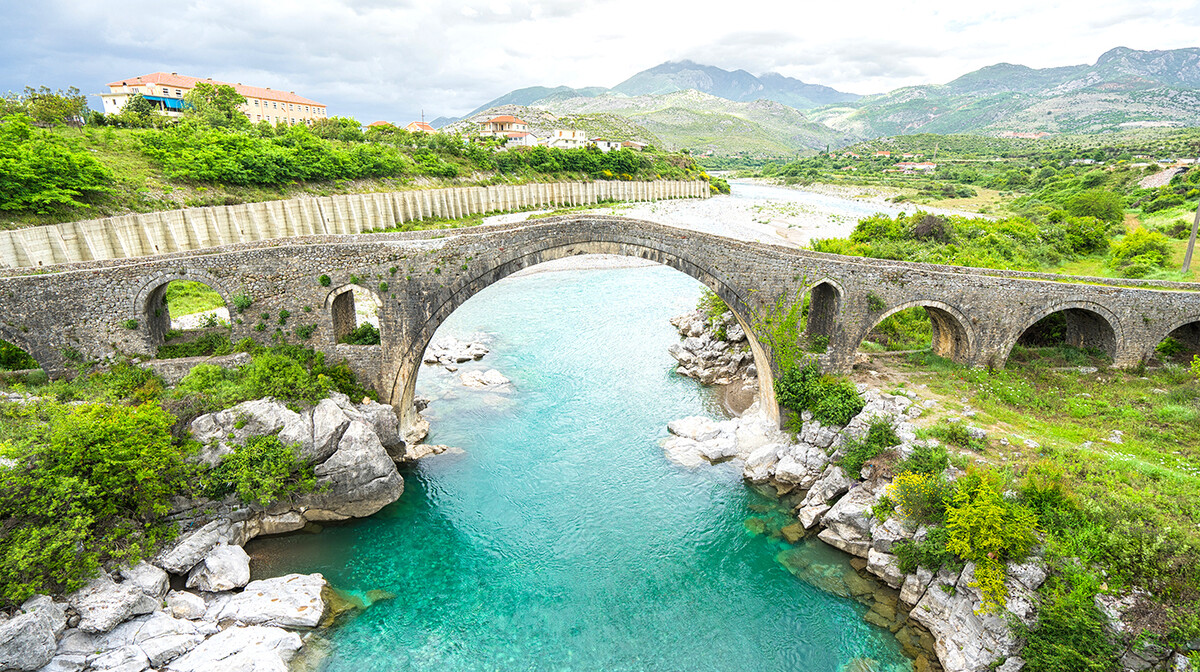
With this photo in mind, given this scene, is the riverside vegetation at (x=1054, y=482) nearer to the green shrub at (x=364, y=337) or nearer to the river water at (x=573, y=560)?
the river water at (x=573, y=560)

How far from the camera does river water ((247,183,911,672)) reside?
1340 centimetres

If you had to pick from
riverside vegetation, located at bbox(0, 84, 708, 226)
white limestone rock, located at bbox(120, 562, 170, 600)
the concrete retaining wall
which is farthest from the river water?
riverside vegetation, located at bbox(0, 84, 708, 226)

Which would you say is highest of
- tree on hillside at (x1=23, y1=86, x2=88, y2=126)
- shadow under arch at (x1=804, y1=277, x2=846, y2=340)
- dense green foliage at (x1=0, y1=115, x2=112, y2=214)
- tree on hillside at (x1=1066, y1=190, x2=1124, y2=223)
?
tree on hillside at (x1=23, y1=86, x2=88, y2=126)

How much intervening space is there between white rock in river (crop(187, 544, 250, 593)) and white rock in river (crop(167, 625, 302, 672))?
1636mm

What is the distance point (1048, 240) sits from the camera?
3516cm

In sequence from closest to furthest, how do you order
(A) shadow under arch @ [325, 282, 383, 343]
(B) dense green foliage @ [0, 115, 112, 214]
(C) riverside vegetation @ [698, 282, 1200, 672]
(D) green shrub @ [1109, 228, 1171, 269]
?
(C) riverside vegetation @ [698, 282, 1200, 672] < (A) shadow under arch @ [325, 282, 383, 343] < (B) dense green foliage @ [0, 115, 112, 214] < (D) green shrub @ [1109, 228, 1171, 269]

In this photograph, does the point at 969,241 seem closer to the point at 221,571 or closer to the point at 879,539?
the point at 879,539

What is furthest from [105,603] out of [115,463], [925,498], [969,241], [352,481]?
[969,241]

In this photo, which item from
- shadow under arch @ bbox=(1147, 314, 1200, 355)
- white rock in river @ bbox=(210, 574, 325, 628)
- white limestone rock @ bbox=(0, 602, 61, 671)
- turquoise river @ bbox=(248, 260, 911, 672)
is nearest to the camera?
white limestone rock @ bbox=(0, 602, 61, 671)

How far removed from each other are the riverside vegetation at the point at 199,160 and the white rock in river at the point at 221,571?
18.3m

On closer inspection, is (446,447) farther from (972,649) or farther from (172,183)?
(172,183)

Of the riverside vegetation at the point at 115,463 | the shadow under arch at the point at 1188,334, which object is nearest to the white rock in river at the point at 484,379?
the riverside vegetation at the point at 115,463

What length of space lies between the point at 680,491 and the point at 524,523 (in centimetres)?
544

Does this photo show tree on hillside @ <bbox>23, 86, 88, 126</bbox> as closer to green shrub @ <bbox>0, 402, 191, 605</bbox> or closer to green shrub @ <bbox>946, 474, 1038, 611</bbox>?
A: green shrub @ <bbox>0, 402, 191, 605</bbox>
